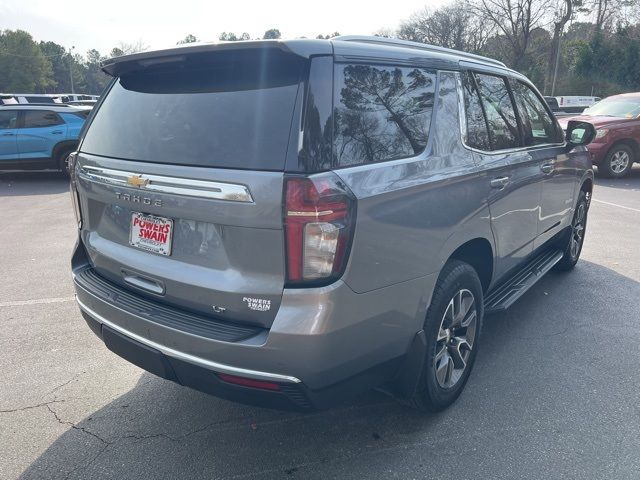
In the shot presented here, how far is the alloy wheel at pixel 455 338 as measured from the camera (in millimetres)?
2947

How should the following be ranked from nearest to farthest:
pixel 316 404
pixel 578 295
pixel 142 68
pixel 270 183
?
pixel 270 183
pixel 316 404
pixel 142 68
pixel 578 295

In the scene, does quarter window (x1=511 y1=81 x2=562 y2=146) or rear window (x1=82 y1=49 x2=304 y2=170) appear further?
quarter window (x1=511 y1=81 x2=562 y2=146)

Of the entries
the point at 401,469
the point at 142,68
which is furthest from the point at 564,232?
the point at 142,68

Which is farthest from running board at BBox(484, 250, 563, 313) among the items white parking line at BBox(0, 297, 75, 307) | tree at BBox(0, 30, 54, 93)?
tree at BBox(0, 30, 54, 93)

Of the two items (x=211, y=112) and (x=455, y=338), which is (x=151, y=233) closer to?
(x=211, y=112)

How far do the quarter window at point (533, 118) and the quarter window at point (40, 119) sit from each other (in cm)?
1083

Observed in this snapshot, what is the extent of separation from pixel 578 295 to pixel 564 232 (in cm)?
62

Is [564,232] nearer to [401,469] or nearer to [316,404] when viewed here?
[401,469]

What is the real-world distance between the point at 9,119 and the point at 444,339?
11987 millimetres

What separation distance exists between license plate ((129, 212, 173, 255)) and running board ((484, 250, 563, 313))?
214 centimetres

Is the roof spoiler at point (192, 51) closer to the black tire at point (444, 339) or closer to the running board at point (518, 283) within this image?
the black tire at point (444, 339)

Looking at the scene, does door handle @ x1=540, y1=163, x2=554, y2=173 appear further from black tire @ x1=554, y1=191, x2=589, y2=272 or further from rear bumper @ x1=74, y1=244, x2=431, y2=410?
rear bumper @ x1=74, y1=244, x2=431, y2=410

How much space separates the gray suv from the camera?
2.13 metres

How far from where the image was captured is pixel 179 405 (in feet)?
10.3
